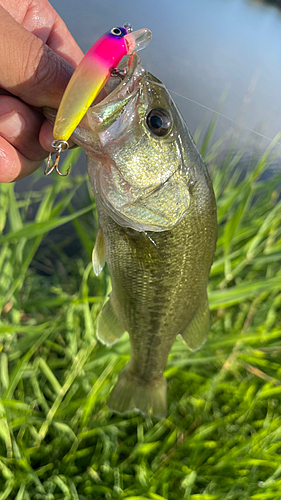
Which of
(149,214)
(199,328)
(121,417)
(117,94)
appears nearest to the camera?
(117,94)

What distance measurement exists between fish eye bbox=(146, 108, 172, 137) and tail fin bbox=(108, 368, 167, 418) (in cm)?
102

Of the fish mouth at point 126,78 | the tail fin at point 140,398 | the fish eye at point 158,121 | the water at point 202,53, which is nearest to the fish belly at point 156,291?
the tail fin at point 140,398

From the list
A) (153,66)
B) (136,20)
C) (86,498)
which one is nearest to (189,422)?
(86,498)

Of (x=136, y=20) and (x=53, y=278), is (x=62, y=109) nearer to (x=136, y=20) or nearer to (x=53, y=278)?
(x=53, y=278)

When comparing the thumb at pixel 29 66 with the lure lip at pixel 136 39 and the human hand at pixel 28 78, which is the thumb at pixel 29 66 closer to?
the human hand at pixel 28 78

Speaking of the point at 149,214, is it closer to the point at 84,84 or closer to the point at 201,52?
the point at 84,84

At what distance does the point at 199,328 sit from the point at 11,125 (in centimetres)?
102

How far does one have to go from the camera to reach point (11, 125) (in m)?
1.12

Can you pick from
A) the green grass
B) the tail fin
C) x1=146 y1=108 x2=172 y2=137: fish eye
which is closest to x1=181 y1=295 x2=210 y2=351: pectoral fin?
the tail fin

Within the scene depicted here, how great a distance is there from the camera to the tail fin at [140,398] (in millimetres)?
1431

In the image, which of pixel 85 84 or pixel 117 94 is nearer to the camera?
pixel 85 84

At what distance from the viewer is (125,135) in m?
0.93

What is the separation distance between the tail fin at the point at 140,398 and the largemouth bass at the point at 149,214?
0.50 ft

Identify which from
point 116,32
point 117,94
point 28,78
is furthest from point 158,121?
point 28,78
